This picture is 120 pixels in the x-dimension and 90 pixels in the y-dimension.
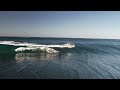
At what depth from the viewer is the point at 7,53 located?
40.8 ft
